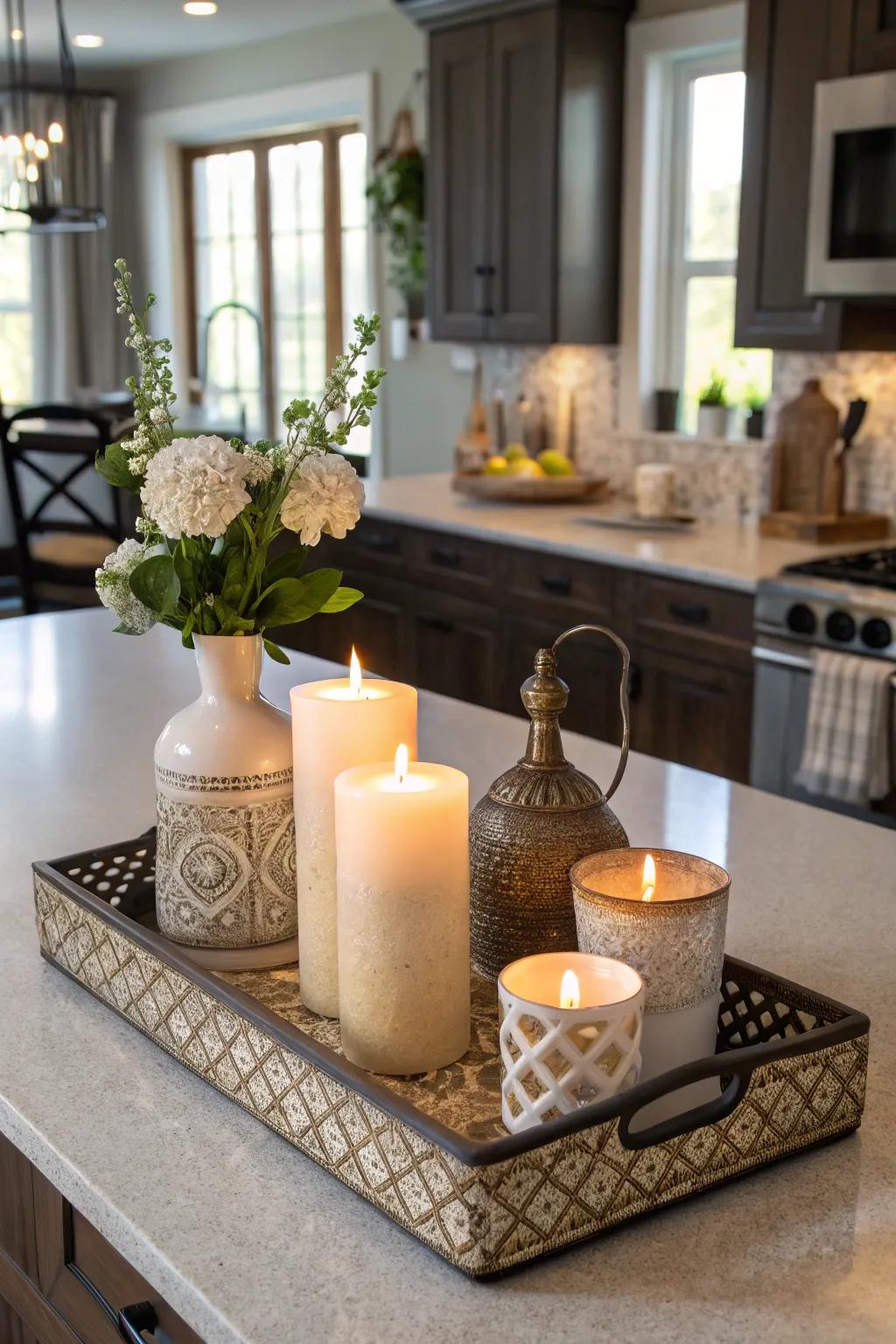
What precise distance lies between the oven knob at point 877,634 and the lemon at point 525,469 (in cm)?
157

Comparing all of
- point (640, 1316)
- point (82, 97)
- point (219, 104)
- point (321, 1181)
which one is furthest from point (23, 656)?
point (82, 97)

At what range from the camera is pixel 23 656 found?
7.55 ft

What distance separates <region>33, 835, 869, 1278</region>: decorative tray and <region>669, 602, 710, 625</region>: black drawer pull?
2311 millimetres

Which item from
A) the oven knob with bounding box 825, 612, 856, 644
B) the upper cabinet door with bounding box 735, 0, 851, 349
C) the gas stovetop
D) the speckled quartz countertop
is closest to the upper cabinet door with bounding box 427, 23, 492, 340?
the upper cabinet door with bounding box 735, 0, 851, 349

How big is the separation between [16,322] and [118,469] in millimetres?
7382

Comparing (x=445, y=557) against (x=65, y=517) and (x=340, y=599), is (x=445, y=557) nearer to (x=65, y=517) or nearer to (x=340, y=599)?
(x=65, y=517)

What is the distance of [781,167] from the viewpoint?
11.2ft

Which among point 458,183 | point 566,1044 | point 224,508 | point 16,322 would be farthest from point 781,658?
point 16,322

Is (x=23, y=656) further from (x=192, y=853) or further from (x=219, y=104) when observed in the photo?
(x=219, y=104)

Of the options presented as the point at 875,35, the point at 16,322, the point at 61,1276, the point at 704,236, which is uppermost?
the point at 875,35

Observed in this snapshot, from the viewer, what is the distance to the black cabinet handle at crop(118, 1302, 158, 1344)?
915 millimetres

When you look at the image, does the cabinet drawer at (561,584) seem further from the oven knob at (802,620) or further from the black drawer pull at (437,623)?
the oven knob at (802,620)

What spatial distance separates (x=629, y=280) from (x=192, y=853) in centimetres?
365

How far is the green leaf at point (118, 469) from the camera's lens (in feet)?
3.59
